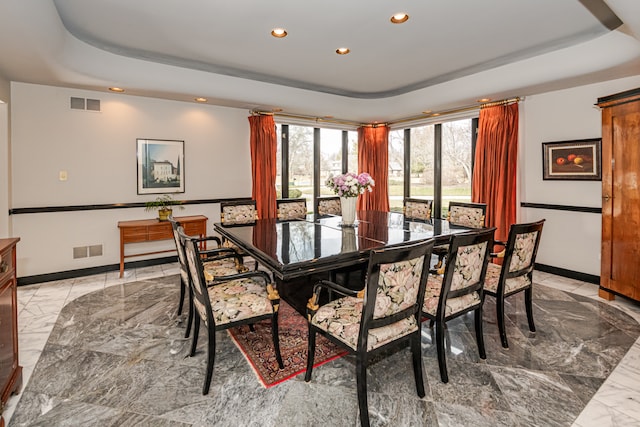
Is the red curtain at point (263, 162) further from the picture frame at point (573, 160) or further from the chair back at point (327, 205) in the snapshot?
the picture frame at point (573, 160)

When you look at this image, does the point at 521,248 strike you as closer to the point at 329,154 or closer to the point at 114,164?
the point at 329,154

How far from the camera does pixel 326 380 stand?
217 centimetres

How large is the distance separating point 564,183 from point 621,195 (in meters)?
1.04

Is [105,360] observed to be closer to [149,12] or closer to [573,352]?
[149,12]

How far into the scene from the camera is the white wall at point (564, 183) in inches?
159

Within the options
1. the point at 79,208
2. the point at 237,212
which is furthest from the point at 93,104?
the point at 237,212

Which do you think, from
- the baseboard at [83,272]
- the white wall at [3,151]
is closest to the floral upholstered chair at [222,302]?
the white wall at [3,151]

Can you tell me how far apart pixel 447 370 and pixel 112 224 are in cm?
448

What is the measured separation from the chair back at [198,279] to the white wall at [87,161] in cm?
300

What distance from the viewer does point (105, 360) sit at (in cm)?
242

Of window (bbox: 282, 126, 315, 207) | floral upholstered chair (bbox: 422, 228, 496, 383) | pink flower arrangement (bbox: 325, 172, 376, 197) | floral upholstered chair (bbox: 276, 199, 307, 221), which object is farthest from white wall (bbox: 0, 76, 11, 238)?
window (bbox: 282, 126, 315, 207)

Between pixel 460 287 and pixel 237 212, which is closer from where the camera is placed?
pixel 460 287

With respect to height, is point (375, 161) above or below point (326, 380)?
above

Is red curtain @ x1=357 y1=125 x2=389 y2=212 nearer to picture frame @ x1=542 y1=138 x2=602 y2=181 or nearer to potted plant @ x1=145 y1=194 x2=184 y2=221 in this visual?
picture frame @ x1=542 y1=138 x2=602 y2=181
